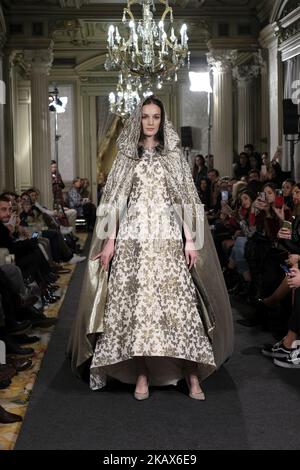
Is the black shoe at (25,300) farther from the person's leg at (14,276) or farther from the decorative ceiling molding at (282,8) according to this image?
the decorative ceiling molding at (282,8)

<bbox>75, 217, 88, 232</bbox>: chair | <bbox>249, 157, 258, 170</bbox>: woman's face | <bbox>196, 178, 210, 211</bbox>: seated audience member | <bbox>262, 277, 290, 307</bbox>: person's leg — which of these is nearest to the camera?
<bbox>262, 277, 290, 307</bbox>: person's leg

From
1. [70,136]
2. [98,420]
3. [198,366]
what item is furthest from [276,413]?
[70,136]

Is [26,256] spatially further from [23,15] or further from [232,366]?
[23,15]

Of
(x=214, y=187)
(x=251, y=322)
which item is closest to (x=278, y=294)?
(x=251, y=322)

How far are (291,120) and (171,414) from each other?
241 inches

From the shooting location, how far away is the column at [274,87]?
10.6m

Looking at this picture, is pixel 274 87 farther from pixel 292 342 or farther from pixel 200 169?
pixel 292 342

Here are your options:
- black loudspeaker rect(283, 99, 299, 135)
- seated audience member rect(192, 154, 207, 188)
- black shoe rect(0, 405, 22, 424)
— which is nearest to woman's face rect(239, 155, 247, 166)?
seated audience member rect(192, 154, 207, 188)

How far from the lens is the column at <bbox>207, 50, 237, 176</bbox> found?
12172 mm

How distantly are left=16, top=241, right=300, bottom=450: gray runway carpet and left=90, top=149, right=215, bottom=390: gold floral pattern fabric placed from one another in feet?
0.63

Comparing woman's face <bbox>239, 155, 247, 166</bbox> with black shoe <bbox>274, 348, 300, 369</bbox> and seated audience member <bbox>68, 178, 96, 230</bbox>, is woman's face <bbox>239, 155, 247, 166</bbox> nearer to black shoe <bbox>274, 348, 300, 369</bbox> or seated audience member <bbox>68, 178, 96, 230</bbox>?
seated audience member <bbox>68, 178, 96, 230</bbox>

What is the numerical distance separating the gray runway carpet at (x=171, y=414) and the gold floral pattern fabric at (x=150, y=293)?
19cm

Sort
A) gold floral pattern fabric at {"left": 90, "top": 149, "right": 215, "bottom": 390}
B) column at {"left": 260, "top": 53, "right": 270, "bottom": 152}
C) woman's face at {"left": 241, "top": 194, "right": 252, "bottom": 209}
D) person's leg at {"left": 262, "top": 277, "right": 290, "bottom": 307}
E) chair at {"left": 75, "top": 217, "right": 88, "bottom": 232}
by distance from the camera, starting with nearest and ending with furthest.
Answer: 1. gold floral pattern fabric at {"left": 90, "top": 149, "right": 215, "bottom": 390}
2. person's leg at {"left": 262, "top": 277, "right": 290, "bottom": 307}
3. woman's face at {"left": 241, "top": 194, "right": 252, "bottom": 209}
4. column at {"left": 260, "top": 53, "right": 270, "bottom": 152}
5. chair at {"left": 75, "top": 217, "right": 88, "bottom": 232}

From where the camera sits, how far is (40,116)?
1217cm
